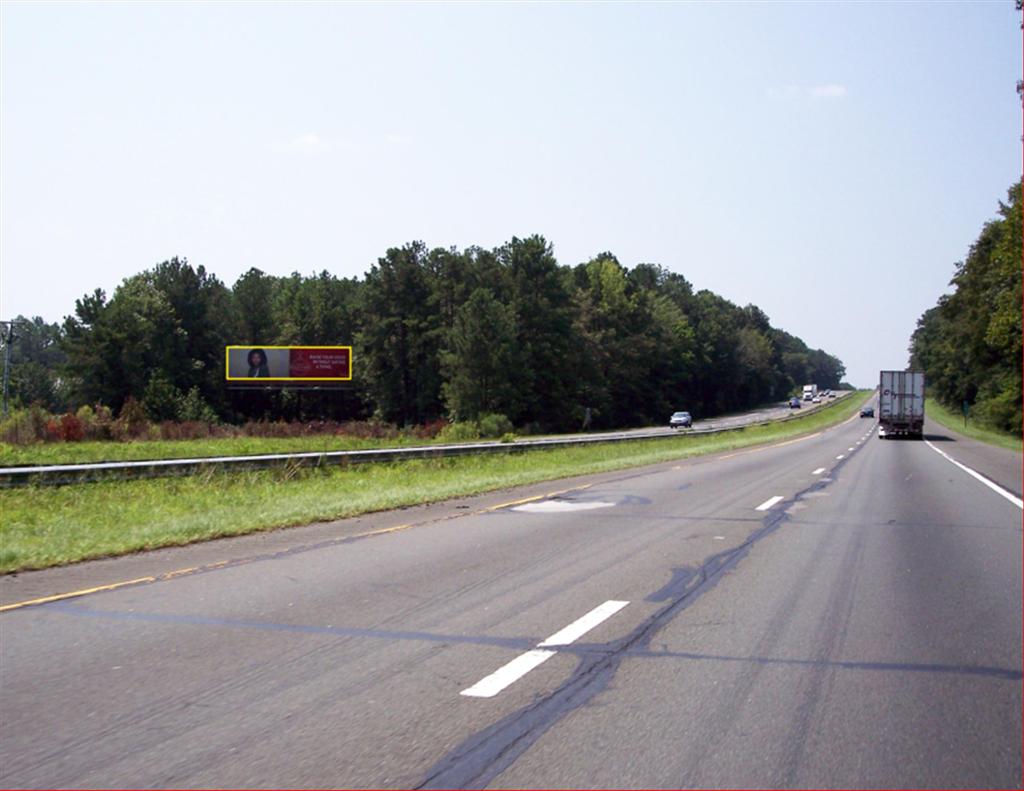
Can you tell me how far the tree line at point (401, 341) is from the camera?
67.2 meters

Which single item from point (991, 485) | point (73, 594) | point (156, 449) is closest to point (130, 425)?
point (156, 449)

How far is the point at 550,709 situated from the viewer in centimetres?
600

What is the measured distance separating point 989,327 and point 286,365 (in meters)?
41.3

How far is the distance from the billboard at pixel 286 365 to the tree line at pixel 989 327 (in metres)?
37.0

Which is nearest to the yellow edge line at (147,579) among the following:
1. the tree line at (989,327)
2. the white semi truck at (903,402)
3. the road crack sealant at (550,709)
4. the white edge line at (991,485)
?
the road crack sealant at (550,709)

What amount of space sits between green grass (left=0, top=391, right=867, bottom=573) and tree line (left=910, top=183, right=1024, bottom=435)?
3088 centimetres

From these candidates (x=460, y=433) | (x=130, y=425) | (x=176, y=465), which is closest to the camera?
(x=176, y=465)

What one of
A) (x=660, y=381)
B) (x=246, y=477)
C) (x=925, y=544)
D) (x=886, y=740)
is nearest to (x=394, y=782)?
(x=886, y=740)

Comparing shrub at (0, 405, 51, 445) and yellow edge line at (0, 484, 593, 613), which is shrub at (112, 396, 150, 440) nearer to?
shrub at (0, 405, 51, 445)

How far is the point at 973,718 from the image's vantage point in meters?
5.95

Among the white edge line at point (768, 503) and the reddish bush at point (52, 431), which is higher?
the reddish bush at point (52, 431)

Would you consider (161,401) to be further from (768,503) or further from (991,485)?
(768,503)

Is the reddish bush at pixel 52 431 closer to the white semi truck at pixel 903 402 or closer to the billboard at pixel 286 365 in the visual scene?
the billboard at pixel 286 365

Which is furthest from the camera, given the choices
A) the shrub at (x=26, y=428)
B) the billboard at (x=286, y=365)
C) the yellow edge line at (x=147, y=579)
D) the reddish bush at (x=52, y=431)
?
the billboard at (x=286, y=365)
